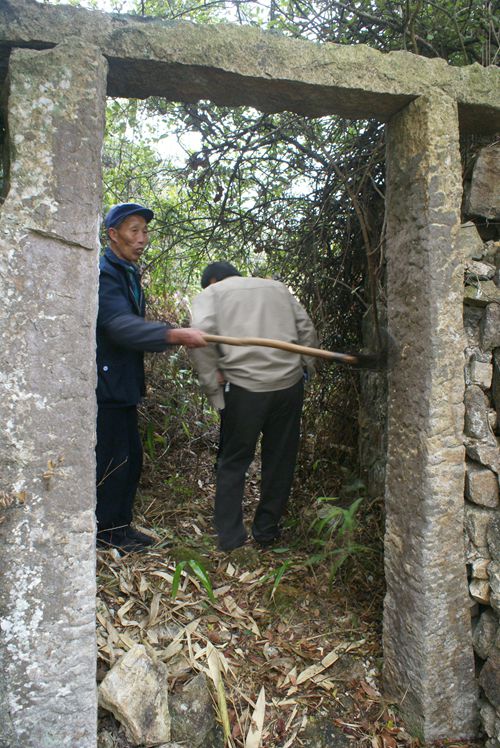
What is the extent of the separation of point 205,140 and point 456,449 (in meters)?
2.61

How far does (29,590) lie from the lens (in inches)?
76.0

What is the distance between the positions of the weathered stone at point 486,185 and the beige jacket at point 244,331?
50.7 inches

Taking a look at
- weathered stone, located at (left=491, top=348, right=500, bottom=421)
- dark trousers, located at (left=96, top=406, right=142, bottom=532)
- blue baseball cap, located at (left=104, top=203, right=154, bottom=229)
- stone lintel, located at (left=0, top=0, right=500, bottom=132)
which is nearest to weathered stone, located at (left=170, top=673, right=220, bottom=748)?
dark trousers, located at (left=96, top=406, right=142, bottom=532)

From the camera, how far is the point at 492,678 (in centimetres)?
255

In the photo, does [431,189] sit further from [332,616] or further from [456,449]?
[332,616]

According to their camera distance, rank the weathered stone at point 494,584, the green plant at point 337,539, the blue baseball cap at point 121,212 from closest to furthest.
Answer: the weathered stone at point 494,584
the green plant at point 337,539
the blue baseball cap at point 121,212

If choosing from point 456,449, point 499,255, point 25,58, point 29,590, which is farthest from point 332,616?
point 25,58

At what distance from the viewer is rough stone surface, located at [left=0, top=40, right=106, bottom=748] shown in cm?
191

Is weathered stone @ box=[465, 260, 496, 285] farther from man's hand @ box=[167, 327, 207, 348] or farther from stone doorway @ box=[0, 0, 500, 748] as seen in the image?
man's hand @ box=[167, 327, 207, 348]

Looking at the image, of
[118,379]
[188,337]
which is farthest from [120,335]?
[188,337]

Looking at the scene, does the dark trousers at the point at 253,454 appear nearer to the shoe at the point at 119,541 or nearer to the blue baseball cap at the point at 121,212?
the shoe at the point at 119,541

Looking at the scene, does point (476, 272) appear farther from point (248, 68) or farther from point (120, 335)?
point (120, 335)

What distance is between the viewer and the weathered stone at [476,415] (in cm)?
255

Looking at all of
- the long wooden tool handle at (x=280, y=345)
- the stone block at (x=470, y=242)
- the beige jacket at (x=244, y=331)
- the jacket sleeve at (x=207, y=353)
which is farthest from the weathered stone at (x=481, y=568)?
the jacket sleeve at (x=207, y=353)
